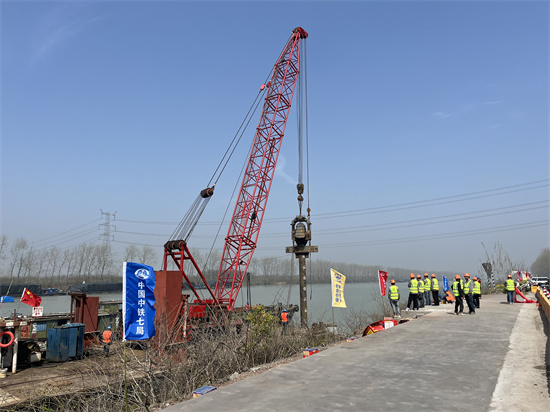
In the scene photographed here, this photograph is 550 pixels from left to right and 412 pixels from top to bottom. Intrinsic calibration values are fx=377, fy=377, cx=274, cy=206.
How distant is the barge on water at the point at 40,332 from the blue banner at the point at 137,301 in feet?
23.4

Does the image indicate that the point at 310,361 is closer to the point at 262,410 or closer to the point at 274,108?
the point at 262,410

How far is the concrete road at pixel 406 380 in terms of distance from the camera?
4.73 m

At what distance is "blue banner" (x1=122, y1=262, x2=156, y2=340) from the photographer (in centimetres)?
609

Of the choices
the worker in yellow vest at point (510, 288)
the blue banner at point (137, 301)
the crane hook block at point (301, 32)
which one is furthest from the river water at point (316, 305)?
the crane hook block at point (301, 32)

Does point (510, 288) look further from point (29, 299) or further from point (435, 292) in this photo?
point (29, 299)

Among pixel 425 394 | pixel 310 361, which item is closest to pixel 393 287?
pixel 310 361

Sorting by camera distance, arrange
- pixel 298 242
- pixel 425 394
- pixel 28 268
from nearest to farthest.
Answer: pixel 425 394
pixel 298 242
pixel 28 268

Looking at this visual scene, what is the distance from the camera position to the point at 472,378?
5.80 metres

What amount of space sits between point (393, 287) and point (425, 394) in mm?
11285

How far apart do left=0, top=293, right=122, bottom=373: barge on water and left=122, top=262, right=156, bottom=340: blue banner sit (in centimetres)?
714

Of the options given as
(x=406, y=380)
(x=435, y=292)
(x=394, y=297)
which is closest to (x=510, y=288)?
(x=435, y=292)

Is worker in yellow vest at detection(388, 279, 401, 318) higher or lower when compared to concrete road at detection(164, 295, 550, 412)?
higher

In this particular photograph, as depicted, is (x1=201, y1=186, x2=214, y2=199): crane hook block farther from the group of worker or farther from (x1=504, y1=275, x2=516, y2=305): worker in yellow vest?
(x1=504, y1=275, x2=516, y2=305): worker in yellow vest

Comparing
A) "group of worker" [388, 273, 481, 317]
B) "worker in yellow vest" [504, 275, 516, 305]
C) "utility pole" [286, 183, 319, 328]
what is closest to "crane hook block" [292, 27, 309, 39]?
"utility pole" [286, 183, 319, 328]
